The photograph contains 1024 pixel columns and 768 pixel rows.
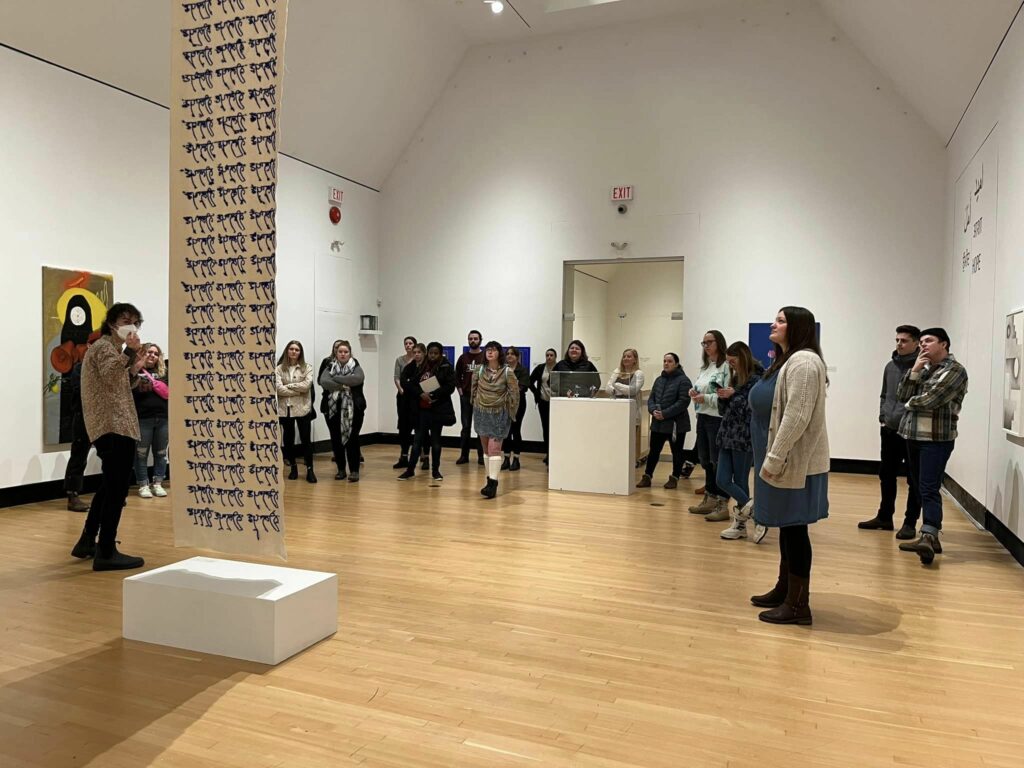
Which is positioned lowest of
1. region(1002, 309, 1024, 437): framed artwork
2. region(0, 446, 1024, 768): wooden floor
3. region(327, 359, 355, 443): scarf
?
region(0, 446, 1024, 768): wooden floor

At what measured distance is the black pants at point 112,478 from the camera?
496cm

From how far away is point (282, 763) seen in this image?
2705mm

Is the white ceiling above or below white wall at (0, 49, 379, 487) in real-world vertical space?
above

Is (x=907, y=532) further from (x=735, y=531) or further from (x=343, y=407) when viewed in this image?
(x=343, y=407)

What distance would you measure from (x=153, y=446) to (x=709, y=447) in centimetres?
570

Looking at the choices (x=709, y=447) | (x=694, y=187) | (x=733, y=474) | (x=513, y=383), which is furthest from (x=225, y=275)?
(x=694, y=187)

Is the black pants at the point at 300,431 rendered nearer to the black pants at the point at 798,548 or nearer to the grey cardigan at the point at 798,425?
the black pants at the point at 798,548

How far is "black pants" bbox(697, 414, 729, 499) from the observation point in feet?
24.3

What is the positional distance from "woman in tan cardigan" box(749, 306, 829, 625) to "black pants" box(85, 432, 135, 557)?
394 centimetres

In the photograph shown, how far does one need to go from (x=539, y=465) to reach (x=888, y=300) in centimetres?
517

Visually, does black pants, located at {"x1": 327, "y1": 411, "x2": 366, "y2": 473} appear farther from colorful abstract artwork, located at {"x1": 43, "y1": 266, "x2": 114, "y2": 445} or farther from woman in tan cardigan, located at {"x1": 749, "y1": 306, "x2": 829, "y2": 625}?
woman in tan cardigan, located at {"x1": 749, "y1": 306, "x2": 829, "y2": 625}

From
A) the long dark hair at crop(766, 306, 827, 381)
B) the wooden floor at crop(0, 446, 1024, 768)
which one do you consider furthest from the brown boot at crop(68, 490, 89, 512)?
the long dark hair at crop(766, 306, 827, 381)

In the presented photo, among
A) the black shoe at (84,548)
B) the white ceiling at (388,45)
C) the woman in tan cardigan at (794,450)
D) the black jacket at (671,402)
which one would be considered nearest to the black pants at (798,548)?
the woman in tan cardigan at (794,450)

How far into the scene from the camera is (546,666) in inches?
143
